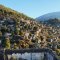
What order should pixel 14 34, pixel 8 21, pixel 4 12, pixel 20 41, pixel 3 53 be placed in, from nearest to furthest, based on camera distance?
pixel 3 53 → pixel 20 41 → pixel 14 34 → pixel 8 21 → pixel 4 12

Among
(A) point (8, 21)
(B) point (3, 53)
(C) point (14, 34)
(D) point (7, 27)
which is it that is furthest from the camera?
(A) point (8, 21)

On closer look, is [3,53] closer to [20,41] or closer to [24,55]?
[24,55]

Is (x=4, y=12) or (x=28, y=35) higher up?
(x=4, y=12)

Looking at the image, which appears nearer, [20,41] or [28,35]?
[20,41]

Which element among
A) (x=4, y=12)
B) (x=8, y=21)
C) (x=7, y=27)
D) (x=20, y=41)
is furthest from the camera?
(x=4, y=12)

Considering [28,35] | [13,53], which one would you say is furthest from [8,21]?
[13,53]

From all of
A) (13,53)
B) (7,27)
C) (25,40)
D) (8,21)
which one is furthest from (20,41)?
(13,53)

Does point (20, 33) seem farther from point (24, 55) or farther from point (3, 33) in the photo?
point (24, 55)

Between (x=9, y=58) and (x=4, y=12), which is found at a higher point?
(x=4, y=12)

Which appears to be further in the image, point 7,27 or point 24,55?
point 7,27
